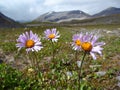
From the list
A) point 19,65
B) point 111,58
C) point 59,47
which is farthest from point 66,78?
point 59,47

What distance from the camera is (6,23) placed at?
7100 cm

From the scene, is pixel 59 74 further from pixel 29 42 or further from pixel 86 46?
pixel 86 46

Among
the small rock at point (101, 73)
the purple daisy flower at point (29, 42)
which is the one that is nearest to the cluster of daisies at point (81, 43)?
the purple daisy flower at point (29, 42)

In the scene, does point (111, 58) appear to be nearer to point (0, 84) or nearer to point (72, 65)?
point (72, 65)

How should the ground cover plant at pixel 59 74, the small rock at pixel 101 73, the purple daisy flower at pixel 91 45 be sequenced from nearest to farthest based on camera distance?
the purple daisy flower at pixel 91 45 < the ground cover plant at pixel 59 74 < the small rock at pixel 101 73

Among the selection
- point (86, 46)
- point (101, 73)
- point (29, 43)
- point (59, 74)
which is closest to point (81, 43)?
point (86, 46)

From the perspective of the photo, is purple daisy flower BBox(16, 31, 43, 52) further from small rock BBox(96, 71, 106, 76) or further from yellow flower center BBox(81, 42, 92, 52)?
small rock BBox(96, 71, 106, 76)

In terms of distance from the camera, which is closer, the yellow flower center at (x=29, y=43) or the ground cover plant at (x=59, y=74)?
the yellow flower center at (x=29, y=43)

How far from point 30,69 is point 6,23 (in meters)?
60.2

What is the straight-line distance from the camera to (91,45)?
652 centimetres

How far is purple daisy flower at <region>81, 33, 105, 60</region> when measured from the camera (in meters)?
6.37

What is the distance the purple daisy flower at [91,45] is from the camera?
637 cm

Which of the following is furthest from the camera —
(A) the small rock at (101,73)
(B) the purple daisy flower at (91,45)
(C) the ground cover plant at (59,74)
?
(A) the small rock at (101,73)

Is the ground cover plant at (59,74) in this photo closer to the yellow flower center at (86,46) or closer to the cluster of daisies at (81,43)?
the cluster of daisies at (81,43)
